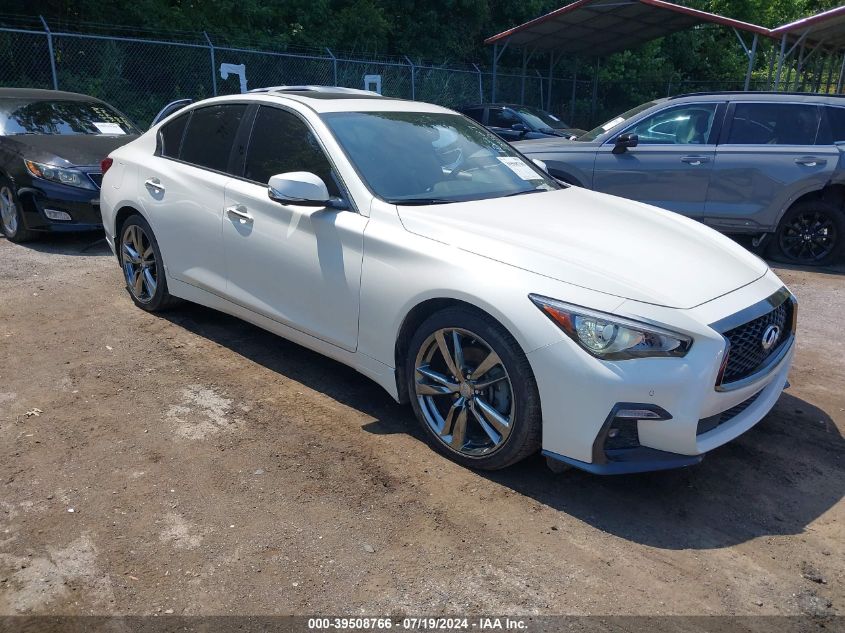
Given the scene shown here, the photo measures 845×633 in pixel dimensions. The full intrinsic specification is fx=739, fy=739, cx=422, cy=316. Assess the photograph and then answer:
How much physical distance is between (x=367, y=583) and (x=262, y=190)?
2.50 m

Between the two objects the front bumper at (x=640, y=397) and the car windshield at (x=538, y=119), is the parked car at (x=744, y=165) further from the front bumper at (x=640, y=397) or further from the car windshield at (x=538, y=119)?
the car windshield at (x=538, y=119)

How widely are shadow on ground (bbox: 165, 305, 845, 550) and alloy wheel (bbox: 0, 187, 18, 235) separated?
5205 millimetres

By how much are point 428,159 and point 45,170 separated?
497 cm

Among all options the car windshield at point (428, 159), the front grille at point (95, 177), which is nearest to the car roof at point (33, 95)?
the front grille at point (95, 177)

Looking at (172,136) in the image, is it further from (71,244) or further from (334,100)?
→ (71,244)

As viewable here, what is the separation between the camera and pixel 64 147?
784 cm

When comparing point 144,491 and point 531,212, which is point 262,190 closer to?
point 531,212

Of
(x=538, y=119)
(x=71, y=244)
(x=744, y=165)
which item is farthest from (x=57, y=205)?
(x=538, y=119)

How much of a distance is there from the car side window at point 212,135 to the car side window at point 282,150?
228 millimetres

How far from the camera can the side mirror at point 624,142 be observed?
26.7 feet

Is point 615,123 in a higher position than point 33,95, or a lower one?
lower

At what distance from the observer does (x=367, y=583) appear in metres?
2.71

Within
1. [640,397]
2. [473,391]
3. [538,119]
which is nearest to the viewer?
[640,397]

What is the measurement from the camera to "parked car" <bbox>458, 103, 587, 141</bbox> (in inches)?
549
